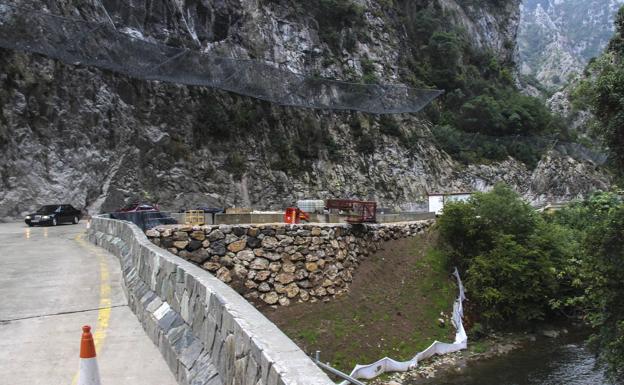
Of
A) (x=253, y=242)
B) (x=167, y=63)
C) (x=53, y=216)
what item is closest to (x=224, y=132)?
(x=167, y=63)

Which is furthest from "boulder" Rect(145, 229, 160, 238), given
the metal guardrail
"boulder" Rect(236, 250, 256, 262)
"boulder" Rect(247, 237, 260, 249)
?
"boulder" Rect(247, 237, 260, 249)

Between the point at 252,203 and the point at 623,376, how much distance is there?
3115 centimetres

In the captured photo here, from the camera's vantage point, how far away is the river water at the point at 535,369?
20156 mm

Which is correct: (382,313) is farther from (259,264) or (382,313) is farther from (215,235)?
(215,235)

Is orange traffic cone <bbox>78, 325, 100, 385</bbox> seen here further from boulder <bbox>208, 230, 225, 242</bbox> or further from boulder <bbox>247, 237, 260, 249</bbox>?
boulder <bbox>247, 237, 260, 249</bbox>

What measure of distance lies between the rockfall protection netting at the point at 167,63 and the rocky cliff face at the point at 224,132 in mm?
1621

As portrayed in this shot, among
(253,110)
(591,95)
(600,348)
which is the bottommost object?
(600,348)

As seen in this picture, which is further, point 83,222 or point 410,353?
point 83,222

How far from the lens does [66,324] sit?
25.8 ft

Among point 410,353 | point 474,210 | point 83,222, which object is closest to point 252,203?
point 83,222

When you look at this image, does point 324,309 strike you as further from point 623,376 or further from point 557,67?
point 557,67

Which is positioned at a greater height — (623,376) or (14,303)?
(14,303)

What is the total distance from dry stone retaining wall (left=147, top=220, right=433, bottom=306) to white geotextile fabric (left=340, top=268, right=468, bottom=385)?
420 centimetres

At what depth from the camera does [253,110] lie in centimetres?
4659
